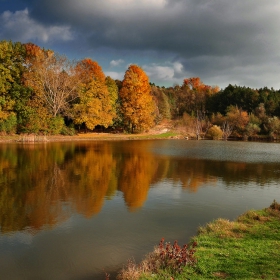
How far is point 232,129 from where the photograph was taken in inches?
2633

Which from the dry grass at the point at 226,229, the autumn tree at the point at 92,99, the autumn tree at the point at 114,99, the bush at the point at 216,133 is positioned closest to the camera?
the dry grass at the point at 226,229

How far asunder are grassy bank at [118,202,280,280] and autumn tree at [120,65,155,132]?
4590cm

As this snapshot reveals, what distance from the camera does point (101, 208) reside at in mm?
11234

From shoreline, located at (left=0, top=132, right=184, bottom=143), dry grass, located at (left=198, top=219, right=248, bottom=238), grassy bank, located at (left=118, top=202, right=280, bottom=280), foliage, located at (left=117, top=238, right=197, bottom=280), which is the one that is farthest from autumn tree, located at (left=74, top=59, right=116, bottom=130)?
foliage, located at (left=117, top=238, right=197, bottom=280)

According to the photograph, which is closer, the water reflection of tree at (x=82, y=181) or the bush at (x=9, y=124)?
the water reflection of tree at (x=82, y=181)

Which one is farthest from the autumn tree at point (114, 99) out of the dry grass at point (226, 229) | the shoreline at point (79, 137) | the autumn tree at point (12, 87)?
the dry grass at point (226, 229)

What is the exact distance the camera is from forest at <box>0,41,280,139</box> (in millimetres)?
41750

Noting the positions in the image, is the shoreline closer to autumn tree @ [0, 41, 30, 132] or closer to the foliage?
autumn tree @ [0, 41, 30, 132]

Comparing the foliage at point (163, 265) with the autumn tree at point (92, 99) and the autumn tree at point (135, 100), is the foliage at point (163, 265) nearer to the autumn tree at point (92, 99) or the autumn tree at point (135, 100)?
the autumn tree at point (92, 99)

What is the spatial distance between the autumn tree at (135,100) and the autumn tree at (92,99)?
10.2ft

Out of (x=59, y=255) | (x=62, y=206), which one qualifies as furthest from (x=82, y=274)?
(x=62, y=206)

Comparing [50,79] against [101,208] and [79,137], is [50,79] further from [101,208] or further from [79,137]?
[101,208]

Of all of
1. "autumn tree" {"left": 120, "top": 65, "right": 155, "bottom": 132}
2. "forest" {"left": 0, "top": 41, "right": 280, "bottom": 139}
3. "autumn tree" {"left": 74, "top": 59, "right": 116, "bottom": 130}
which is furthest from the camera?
"autumn tree" {"left": 120, "top": 65, "right": 155, "bottom": 132}

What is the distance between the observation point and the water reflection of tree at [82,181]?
1052 centimetres
